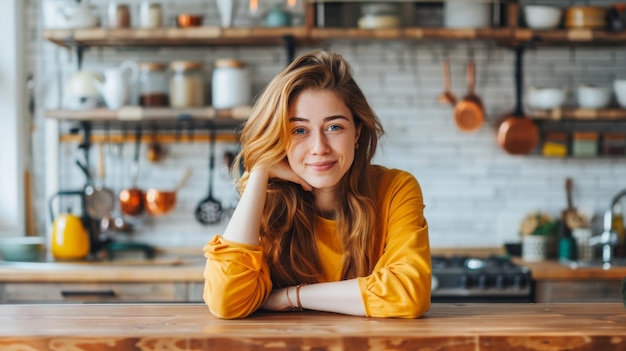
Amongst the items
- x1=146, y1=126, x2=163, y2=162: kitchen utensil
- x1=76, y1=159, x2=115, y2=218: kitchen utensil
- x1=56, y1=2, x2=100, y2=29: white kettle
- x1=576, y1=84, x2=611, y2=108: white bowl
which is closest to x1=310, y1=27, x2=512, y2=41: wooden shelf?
x1=576, y1=84, x2=611, y2=108: white bowl

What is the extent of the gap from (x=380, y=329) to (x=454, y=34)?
2542mm

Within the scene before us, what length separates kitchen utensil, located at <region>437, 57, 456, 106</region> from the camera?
13.7 feet

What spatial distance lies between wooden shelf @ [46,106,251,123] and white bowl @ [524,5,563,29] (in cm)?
155

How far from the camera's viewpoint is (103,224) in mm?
4148

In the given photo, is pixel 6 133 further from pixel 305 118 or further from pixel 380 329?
pixel 380 329

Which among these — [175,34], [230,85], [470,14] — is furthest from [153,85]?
[470,14]

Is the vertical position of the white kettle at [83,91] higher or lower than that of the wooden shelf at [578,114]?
higher

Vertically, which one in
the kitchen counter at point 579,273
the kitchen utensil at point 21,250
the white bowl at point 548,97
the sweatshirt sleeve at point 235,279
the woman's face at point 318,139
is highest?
the white bowl at point 548,97

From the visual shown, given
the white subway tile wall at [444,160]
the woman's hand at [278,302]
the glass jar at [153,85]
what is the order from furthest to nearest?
1. the white subway tile wall at [444,160]
2. the glass jar at [153,85]
3. the woman's hand at [278,302]

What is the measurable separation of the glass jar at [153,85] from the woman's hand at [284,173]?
2.07 m

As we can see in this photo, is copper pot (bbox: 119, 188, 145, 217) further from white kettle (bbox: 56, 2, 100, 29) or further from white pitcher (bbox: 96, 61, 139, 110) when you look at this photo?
white kettle (bbox: 56, 2, 100, 29)

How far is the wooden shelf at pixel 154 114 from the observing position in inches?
153

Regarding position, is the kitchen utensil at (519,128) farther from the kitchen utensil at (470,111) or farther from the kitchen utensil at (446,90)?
the kitchen utensil at (446,90)

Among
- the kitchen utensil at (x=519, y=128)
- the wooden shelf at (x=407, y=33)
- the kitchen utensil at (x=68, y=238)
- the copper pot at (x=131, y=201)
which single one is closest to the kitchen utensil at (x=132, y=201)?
the copper pot at (x=131, y=201)
